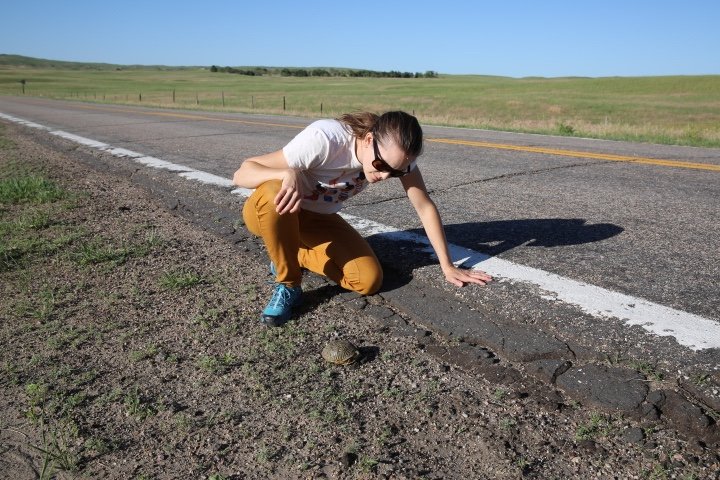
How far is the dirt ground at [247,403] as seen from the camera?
165 centimetres

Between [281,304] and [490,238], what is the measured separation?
155cm

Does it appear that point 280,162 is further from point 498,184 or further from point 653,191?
point 653,191

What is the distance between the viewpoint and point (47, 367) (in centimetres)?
220

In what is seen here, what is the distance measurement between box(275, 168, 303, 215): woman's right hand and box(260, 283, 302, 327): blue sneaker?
1.18 ft

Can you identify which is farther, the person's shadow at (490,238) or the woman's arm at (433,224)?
the person's shadow at (490,238)

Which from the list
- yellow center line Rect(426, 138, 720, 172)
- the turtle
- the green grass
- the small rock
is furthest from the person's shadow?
yellow center line Rect(426, 138, 720, 172)

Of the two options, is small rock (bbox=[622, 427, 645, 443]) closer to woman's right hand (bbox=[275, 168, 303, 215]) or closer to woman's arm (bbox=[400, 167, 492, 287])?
woman's arm (bbox=[400, 167, 492, 287])

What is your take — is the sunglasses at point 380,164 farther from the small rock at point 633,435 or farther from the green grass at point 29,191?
the green grass at point 29,191

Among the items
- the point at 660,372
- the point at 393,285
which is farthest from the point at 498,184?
the point at 660,372

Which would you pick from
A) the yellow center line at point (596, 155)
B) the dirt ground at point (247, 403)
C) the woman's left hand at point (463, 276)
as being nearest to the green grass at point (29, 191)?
the dirt ground at point (247, 403)

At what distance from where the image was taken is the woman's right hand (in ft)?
8.40

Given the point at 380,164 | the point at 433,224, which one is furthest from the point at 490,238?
the point at 380,164

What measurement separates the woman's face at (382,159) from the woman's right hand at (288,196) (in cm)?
33

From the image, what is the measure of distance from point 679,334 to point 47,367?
2.37 m
